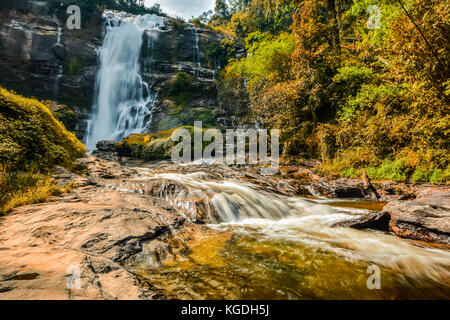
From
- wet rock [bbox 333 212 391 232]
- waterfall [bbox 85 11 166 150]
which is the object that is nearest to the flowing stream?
wet rock [bbox 333 212 391 232]

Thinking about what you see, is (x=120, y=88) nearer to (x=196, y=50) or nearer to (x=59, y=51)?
(x=59, y=51)

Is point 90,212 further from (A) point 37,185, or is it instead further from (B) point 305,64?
(B) point 305,64

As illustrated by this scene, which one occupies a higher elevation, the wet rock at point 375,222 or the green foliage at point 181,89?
the green foliage at point 181,89

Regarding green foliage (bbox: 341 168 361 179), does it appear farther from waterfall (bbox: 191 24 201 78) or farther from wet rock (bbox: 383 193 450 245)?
waterfall (bbox: 191 24 201 78)

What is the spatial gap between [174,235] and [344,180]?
7161mm

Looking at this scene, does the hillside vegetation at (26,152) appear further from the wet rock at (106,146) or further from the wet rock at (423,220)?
the wet rock at (106,146)

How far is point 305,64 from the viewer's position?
1159cm

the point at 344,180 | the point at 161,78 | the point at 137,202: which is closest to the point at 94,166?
the point at 137,202

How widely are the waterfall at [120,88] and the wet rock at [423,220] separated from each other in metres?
21.4

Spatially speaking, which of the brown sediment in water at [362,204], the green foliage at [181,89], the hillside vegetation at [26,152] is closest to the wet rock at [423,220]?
the brown sediment in water at [362,204]

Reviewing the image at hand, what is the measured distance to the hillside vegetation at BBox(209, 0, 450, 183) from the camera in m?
5.82

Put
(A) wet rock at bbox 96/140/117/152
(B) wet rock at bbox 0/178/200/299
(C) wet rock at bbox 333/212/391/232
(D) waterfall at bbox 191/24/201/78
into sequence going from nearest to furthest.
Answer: (B) wet rock at bbox 0/178/200/299 → (C) wet rock at bbox 333/212/391/232 → (A) wet rock at bbox 96/140/117/152 → (D) waterfall at bbox 191/24/201/78

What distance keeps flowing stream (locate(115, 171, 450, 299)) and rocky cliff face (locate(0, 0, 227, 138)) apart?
17.8 meters

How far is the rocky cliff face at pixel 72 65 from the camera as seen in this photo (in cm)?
2253
